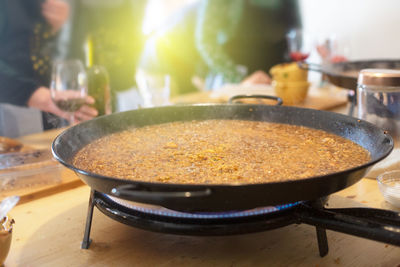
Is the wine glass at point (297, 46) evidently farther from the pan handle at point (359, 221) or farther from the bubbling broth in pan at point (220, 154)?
the pan handle at point (359, 221)

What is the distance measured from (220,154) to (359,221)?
0.47 metres

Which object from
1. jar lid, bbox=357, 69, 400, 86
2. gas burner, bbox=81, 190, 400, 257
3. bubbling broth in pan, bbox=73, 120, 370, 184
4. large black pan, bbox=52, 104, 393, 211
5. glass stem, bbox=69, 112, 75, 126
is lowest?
gas burner, bbox=81, 190, 400, 257

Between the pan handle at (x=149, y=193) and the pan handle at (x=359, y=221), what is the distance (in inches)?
12.5

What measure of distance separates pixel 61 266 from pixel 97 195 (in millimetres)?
199

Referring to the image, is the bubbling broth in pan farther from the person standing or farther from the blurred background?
the person standing

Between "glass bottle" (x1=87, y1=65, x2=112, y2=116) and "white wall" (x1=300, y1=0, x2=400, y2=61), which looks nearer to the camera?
"glass bottle" (x1=87, y1=65, x2=112, y2=116)

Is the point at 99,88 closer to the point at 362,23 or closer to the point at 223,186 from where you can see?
the point at 223,186

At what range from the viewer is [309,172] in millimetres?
1096

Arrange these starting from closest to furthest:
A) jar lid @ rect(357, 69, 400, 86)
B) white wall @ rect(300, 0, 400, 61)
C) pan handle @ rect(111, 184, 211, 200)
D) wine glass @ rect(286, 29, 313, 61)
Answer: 1. pan handle @ rect(111, 184, 211, 200)
2. jar lid @ rect(357, 69, 400, 86)
3. wine glass @ rect(286, 29, 313, 61)
4. white wall @ rect(300, 0, 400, 61)

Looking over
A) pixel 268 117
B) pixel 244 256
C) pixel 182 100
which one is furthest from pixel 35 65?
pixel 244 256

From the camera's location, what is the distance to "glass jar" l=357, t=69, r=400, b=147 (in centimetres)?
148

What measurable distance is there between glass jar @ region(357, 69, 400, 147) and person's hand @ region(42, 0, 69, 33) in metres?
2.21

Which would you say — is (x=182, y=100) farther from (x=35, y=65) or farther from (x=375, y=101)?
(x=375, y=101)

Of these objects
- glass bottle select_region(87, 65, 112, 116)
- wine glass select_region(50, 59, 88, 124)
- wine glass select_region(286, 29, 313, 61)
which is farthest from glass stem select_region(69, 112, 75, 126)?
wine glass select_region(286, 29, 313, 61)
